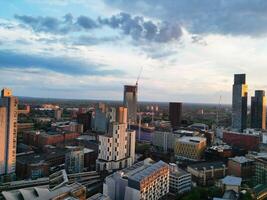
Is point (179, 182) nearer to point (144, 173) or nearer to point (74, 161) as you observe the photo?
point (144, 173)

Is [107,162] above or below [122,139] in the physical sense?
below

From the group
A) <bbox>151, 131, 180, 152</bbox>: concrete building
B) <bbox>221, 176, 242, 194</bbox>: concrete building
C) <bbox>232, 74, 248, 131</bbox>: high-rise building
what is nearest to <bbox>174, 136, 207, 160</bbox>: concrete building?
<bbox>151, 131, 180, 152</bbox>: concrete building

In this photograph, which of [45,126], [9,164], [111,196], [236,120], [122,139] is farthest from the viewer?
[236,120]

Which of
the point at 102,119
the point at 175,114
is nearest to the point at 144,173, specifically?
the point at 102,119

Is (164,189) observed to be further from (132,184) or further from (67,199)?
(67,199)

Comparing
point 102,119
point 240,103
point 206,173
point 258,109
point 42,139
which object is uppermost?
point 240,103

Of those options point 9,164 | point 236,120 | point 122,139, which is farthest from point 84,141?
point 236,120

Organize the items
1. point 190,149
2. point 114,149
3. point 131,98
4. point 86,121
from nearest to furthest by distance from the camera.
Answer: point 114,149
point 190,149
point 86,121
point 131,98
